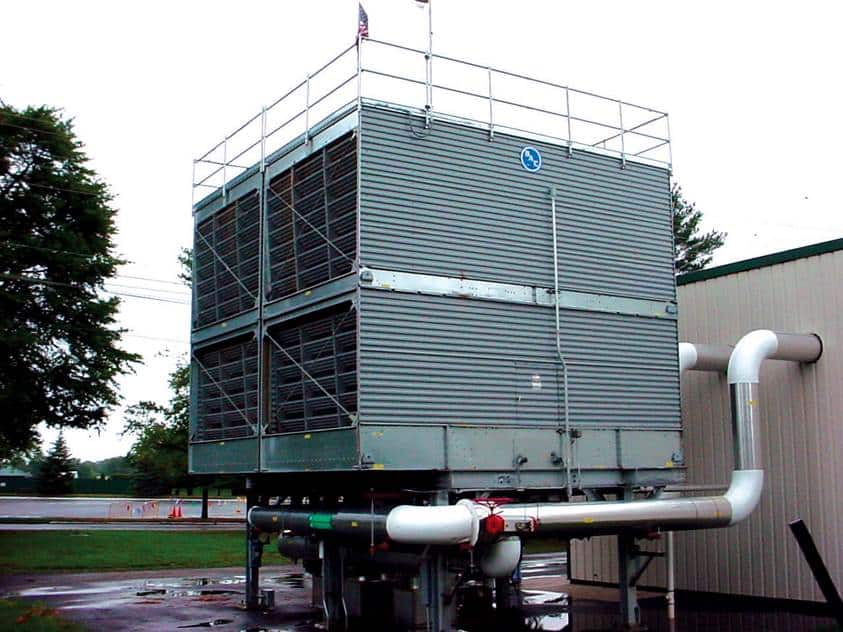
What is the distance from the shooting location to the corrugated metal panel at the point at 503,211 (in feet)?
47.2

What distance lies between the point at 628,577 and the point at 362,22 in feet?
31.9

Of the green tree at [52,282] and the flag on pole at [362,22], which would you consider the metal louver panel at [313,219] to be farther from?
the green tree at [52,282]

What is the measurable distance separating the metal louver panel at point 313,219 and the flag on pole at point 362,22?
64.0 inches

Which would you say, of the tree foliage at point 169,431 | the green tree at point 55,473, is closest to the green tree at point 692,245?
the tree foliage at point 169,431

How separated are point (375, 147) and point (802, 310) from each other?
342 inches

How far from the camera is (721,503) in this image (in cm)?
1559

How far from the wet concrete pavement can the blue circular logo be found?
24.5 feet

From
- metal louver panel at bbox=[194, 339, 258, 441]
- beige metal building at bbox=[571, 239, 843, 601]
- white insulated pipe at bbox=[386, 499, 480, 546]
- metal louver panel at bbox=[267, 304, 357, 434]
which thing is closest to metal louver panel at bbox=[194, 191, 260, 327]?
metal louver panel at bbox=[194, 339, 258, 441]

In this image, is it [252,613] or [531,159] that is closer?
[531,159]

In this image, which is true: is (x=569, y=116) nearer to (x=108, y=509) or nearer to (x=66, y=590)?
(x=66, y=590)

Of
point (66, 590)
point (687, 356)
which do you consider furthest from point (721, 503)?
point (66, 590)

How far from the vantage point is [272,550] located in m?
32.3

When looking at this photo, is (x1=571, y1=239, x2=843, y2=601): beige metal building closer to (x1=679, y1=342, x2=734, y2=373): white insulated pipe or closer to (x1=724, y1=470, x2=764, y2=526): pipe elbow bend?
(x1=724, y1=470, x2=764, y2=526): pipe elbow bend

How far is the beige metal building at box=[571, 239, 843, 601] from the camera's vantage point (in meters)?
17.1
